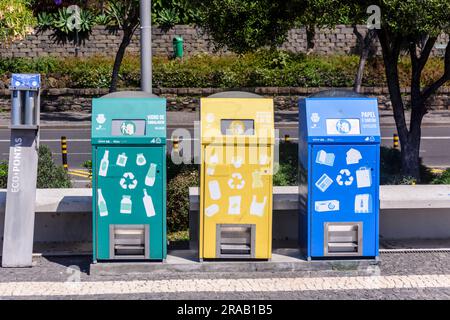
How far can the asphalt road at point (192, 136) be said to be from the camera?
18312mm

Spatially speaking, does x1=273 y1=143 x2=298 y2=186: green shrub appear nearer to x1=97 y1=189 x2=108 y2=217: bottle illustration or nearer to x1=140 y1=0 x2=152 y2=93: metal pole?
x1=140 y1=0 x2=152 y2=93: metal pole

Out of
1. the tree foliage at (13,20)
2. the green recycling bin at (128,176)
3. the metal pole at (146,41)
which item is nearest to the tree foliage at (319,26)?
the metal pole at (146,41)

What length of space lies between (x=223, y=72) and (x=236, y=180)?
21.6 metres

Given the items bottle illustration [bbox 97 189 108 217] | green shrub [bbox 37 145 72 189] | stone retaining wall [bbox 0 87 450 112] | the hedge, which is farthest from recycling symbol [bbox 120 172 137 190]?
the hedge

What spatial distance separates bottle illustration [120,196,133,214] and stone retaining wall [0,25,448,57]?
23.8 meters

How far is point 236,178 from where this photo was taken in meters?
7.45

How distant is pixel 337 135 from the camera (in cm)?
742

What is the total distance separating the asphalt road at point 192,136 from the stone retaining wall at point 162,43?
684 cm

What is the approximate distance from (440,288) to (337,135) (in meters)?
1.74

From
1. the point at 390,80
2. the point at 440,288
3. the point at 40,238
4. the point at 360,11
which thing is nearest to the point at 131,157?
the point at 40,238

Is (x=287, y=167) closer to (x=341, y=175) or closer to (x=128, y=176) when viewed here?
(x=341, y=175)

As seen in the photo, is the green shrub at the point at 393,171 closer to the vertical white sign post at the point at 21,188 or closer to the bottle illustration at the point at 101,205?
the bottle illustration at the point at 101,205

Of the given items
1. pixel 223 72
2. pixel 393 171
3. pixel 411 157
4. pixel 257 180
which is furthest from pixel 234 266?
pixel 223 72

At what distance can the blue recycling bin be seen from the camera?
293 inches
